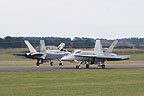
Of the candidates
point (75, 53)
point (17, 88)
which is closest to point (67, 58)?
point (75, 53)

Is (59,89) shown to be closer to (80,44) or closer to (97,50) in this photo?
(97,50)

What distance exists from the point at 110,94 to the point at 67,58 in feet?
118

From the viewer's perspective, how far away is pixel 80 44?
189750mm

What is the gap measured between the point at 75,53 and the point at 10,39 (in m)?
121

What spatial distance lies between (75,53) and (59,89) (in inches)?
1348

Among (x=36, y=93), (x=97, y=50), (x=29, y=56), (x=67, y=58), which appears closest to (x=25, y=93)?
(x=36, y=93)

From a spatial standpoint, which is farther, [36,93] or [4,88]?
[4,88]

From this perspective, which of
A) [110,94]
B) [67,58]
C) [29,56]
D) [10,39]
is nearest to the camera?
[110,94]

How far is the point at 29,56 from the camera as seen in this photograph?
238ft

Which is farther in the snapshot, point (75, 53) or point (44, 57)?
point (44, 57)

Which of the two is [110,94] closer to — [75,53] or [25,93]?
[25,93]

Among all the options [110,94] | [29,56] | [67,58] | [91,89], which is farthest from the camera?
[29,56]

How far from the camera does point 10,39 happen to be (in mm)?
180500

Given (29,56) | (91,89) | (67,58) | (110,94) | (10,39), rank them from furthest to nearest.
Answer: (10,39), (29,56), (67,58), (91,89), (110,94)
